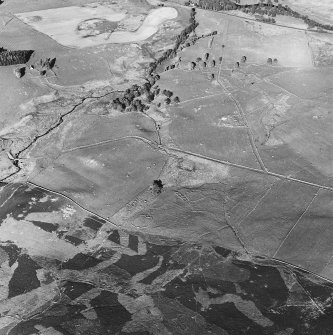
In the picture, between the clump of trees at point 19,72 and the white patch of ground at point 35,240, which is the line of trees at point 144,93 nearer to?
the clump of trees at point 19,72

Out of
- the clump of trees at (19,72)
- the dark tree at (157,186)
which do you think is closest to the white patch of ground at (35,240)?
the dark tree at (157,186)

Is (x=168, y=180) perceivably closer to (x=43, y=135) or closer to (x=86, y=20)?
(x=43, y=135)

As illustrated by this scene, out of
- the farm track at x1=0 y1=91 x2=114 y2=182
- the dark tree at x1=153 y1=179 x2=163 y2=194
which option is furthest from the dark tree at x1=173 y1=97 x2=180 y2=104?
the dark tree at x1=153 y1=179 x2=163 y2=194

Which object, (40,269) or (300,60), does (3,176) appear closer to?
(40,269)

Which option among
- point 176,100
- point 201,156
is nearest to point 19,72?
point 176,100

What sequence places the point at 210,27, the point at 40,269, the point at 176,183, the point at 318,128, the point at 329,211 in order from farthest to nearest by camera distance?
1. the point at 210,27
2. the point at 318,128
3. the point at 176,183
4. the point at 329,211
5. the point at 40,269

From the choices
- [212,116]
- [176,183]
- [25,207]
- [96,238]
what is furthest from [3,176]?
[212,116]
